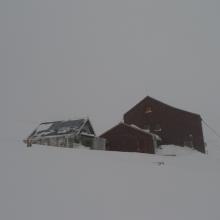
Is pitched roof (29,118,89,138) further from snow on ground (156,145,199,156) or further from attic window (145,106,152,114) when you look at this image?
attic window (145,106,152,114)

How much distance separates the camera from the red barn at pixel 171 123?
43.6m

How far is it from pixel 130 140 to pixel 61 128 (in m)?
9.11

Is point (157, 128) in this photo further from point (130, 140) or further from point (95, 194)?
point (95, 194)

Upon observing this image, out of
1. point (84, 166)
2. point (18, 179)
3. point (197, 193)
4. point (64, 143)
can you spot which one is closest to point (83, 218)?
point (18, 179)

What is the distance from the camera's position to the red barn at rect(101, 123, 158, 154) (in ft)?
126

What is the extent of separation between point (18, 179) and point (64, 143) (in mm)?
23914

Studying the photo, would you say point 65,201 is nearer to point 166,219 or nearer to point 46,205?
point 46,205

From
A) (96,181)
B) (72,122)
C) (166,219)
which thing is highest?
(72,122)

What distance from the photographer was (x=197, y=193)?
12.4 m

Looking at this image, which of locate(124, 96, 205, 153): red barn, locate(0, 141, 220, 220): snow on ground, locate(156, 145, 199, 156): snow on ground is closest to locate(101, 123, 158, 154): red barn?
locate(156, 145, 199, 156): snow on ground

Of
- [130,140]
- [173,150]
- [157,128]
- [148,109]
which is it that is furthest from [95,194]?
[148,109]

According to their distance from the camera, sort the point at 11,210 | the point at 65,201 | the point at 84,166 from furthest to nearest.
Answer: the point at 84,166 → the point at 65,201 → the point at 11,210

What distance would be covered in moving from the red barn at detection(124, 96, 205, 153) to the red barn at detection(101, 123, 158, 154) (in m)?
5.76

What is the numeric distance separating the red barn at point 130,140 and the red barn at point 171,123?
18.9ft
